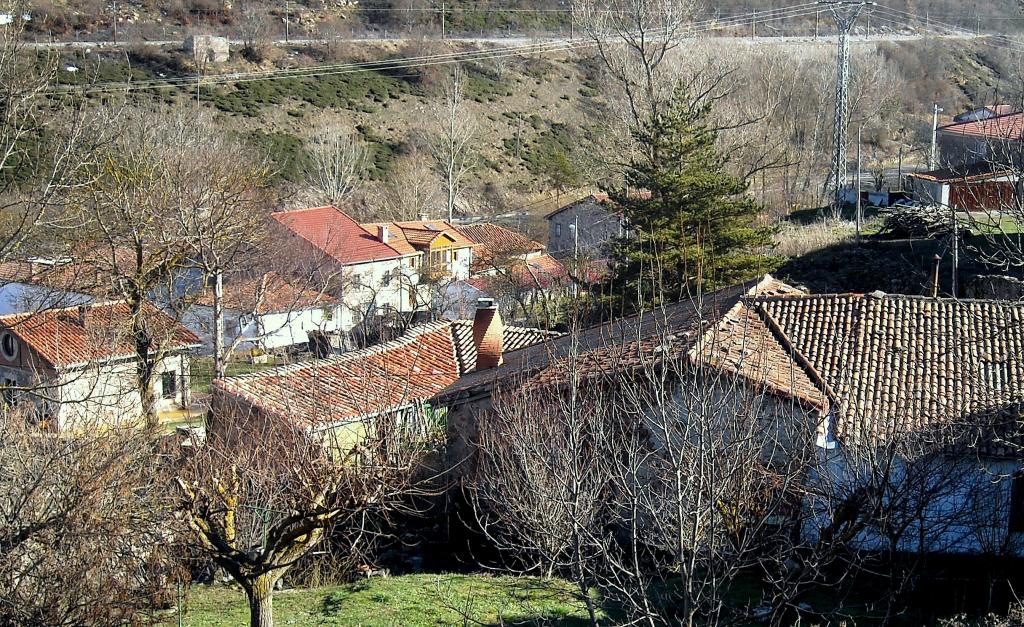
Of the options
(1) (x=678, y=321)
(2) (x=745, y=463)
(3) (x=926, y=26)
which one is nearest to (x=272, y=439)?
(2) (x=745, y=463)

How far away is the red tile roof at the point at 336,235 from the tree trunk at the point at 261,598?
85.3ft

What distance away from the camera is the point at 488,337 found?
1563cm

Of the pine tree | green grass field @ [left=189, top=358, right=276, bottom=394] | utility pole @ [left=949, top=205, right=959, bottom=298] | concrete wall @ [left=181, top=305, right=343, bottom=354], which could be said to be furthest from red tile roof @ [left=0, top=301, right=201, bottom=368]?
utility pole @ [left=949, top=205, right=959, bottom=298]

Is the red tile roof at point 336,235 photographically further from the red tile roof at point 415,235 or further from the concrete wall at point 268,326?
the concrete wall at point 268,326

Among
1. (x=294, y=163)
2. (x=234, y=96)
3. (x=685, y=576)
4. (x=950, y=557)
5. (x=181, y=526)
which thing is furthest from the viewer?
(x=234, y=96)

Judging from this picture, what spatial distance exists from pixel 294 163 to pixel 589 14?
24.6m

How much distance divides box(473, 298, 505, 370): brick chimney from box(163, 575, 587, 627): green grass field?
4.80 m

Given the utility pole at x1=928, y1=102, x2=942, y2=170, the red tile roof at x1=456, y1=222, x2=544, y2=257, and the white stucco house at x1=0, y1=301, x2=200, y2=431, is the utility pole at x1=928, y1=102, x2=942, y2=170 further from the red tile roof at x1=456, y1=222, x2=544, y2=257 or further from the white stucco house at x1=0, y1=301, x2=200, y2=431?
the red tile roof at x1=456, y1=222, x2=544, y2=257

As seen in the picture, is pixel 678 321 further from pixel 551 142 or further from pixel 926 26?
pixel 926 26

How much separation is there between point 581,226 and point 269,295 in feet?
45.0

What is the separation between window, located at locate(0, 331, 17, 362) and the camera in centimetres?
2409

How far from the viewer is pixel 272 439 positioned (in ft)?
33.6

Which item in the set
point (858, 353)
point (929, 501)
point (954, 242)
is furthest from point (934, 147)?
point (929, 501)

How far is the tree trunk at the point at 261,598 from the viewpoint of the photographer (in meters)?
8.03
